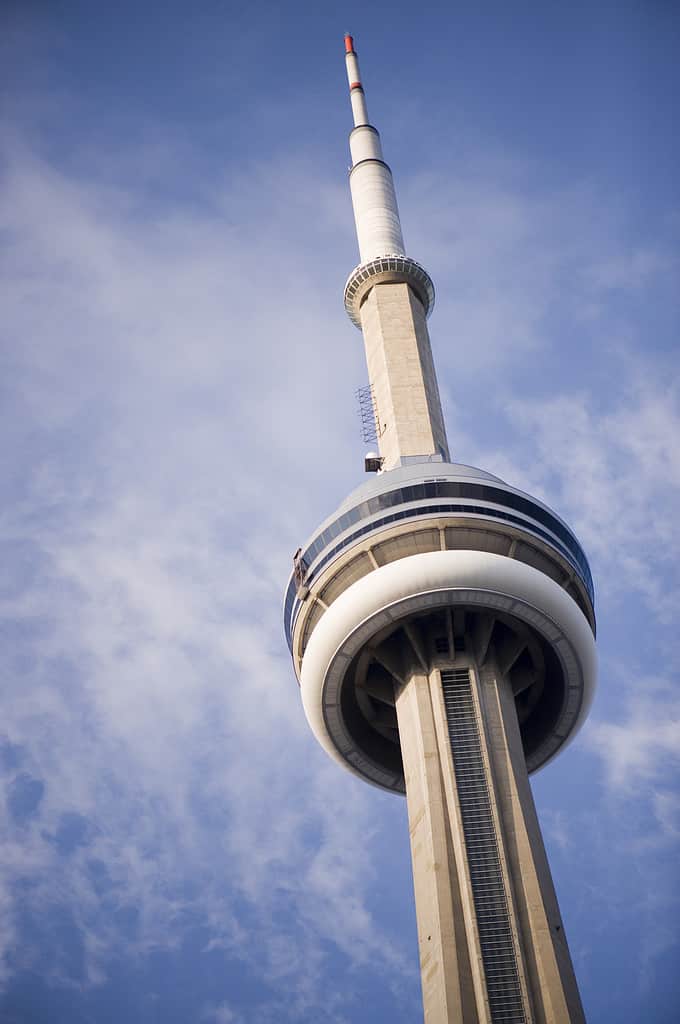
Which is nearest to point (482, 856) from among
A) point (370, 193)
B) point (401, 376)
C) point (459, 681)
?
point (459, 681)

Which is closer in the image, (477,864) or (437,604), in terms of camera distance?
(477,864)

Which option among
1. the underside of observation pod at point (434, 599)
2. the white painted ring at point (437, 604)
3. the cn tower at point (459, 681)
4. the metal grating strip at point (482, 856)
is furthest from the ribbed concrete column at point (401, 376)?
the metal grating strip at point (482, 856)

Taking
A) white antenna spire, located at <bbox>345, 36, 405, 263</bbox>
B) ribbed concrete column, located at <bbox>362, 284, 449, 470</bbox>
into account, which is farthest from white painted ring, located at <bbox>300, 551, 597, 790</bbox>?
white antenna spire, located at <bbox>345, 36, 405, 263</bbox>

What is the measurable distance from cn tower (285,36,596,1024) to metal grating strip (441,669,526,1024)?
0.23 feet

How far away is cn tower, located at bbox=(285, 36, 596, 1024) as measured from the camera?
4334cm

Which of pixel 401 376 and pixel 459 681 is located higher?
pixel 401 376

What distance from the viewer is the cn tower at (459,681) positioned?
142 ft

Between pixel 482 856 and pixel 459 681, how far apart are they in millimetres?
8452

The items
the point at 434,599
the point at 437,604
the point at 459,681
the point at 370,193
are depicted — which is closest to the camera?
the point at 434,599

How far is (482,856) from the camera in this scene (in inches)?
1779

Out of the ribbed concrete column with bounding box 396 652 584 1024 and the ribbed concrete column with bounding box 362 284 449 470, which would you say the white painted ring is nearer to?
the ribbed concrete column with bounding box 396 652 584 1024

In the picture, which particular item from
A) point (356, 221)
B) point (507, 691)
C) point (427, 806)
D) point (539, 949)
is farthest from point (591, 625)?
point (356, 221)

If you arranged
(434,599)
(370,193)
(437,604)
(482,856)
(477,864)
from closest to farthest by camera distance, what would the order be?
(477,864), (482,856), (434,599), (437,604), (370,193)

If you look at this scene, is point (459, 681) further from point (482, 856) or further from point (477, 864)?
point (477, 864)
